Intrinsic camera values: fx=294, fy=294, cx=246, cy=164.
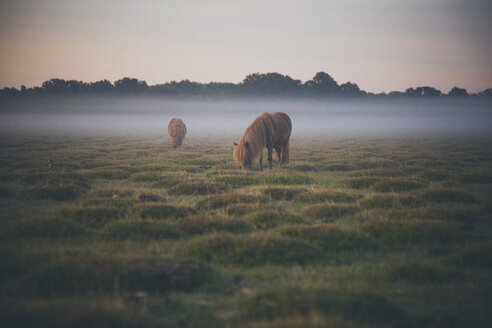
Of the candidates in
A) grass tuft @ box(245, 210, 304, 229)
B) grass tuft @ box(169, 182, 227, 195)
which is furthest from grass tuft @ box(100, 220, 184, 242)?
grass tuft @ box(169, 182, 227, 195)

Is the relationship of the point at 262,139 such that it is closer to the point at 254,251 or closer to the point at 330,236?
the point at 330,236

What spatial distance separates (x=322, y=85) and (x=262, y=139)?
370 ft

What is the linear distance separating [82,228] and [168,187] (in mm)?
4799

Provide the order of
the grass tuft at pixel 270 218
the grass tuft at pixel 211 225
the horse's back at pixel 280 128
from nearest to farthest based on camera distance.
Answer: the grass tuft at pixel 211 225 < the grass tuft at pixel 270 218 < the horse's back at pixel 280 128

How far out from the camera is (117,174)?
485 inches

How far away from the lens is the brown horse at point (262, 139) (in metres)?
12.9

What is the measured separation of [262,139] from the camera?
13672 millimetres

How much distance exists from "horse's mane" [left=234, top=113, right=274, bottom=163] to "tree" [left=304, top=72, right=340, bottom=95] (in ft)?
361

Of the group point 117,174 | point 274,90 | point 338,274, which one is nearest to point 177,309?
point 338,274

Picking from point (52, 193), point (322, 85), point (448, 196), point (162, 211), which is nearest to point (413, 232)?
point (448, 196)

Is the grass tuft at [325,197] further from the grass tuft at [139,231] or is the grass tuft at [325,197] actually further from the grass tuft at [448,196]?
the grass tuft at [139,231]

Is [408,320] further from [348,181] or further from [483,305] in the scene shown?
[348,181]

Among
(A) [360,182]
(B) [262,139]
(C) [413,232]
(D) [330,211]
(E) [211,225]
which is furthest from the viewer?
(B) [262,139]

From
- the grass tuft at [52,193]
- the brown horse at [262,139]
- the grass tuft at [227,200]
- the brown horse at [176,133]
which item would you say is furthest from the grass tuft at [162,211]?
the brown horse at [176,133]
